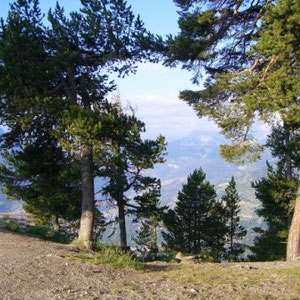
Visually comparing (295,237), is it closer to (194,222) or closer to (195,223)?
(195,223)

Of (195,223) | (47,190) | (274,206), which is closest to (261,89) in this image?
(274,206)

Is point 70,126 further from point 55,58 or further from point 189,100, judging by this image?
point 189,100

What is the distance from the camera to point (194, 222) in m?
33.1

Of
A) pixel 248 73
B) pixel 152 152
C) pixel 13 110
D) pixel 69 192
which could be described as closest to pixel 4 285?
pixel 13 110

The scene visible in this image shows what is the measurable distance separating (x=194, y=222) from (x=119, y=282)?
2728 centimetres

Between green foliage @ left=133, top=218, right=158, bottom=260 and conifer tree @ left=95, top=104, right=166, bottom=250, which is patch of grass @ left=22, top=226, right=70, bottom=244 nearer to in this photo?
conifer tree @ left=95, top=104, right=166, bottom=250

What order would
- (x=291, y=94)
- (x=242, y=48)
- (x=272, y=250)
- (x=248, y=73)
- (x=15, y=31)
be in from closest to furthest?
1. (x=291, y=94)
2. (x=15, y=31)
3. (x=248, y=73)
4. (x=242, y=48)
5. (x=272, y=250)

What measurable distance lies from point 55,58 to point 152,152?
17.0ft

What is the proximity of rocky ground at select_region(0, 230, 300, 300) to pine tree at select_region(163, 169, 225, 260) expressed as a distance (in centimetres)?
2445

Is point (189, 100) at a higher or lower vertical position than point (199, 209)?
higher

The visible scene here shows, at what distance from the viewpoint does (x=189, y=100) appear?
15.3 meters

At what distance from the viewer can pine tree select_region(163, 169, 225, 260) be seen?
106 feet

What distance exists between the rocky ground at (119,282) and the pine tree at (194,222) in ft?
80.2

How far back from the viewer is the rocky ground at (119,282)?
578cm
